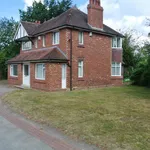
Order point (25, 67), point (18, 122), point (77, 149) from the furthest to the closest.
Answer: point (25, 67) → point (18, 122) → point (77, 149)

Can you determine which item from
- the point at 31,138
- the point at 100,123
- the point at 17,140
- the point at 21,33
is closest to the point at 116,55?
the point at 21,33

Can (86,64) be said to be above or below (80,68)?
above

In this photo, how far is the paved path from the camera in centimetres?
580

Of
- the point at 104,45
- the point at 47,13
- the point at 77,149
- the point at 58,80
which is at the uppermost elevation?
the point at 47,13

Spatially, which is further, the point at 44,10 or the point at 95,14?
the point at 44,10

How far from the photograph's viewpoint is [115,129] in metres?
7.21

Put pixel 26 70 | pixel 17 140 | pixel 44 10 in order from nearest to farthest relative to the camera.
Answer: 1. pixel 17 140
2. pixel 26 70
3. pixel 44 10

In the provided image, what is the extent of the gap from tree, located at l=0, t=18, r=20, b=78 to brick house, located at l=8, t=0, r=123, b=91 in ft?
38.2

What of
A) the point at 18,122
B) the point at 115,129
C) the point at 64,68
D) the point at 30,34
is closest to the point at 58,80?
the point at 64,68

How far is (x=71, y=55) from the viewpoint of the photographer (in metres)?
20.2

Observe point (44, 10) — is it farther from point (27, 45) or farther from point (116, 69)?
point (116, 69)

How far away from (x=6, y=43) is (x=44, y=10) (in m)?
9.35

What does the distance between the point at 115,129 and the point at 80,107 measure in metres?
4.03

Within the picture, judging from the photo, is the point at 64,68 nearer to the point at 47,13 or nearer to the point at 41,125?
the point at 41,125
